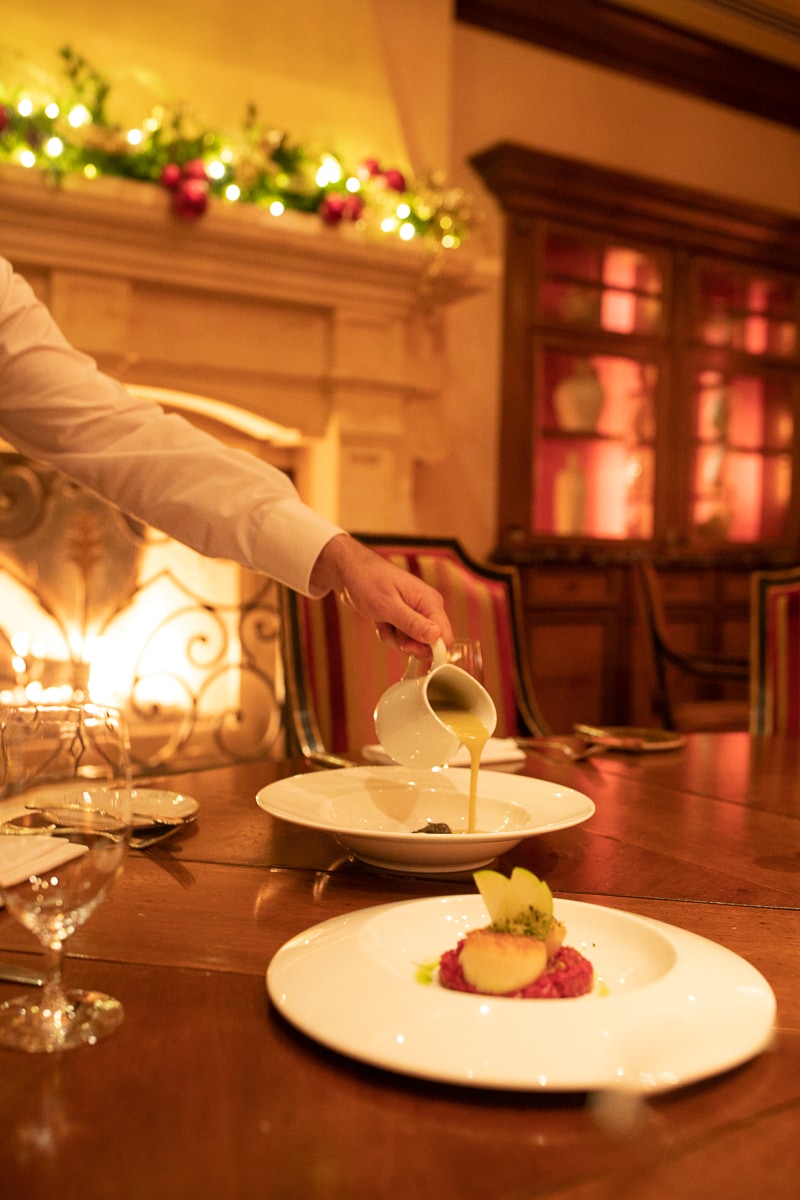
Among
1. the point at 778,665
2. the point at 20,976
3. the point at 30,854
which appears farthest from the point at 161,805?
the point at 778,665

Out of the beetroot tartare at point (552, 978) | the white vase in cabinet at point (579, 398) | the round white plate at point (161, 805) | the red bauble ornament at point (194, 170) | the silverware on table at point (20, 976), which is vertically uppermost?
the red bauble ornament at point (194, 170)

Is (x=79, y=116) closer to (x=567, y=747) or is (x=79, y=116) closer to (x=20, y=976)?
(x=567, y=747)

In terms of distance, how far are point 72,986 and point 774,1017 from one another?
407 millimetres

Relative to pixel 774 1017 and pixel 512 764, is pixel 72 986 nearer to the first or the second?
pixel 774 1017

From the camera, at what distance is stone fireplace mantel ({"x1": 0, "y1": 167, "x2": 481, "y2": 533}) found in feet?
10.7

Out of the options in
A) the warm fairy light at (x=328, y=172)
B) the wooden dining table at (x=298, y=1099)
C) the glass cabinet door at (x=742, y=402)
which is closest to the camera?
the wooden dining table at (x=298, y=1099)

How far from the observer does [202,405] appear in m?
3.78

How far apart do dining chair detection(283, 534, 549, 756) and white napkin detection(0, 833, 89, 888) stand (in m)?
1.35

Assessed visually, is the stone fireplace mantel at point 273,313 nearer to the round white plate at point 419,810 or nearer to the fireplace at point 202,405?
the fireplace at point 202,405

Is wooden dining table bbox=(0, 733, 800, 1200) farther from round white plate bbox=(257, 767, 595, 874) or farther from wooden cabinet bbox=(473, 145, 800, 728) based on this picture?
wooden cabinet bbox=(473, 145, 800, 728)

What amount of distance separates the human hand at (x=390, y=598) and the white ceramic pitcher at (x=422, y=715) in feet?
0.17

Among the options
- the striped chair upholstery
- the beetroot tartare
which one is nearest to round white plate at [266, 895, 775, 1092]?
the beetroot tartare

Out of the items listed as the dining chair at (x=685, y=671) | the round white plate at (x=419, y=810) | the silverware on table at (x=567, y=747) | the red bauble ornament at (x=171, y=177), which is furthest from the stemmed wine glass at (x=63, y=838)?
the red bauble ornament at (x=171, y=177)

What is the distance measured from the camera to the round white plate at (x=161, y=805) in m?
1.04
